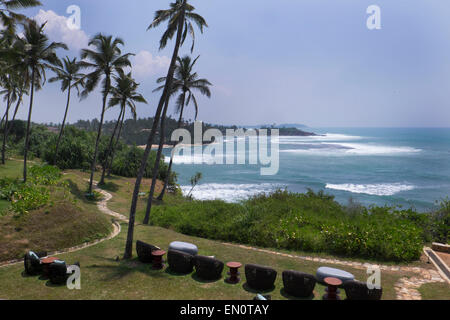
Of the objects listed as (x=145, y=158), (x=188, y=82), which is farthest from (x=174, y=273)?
(x=188, y=82)

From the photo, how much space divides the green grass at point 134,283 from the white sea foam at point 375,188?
33693 mm

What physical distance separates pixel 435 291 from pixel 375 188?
3746 centimetres

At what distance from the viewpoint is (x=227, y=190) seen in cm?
4041

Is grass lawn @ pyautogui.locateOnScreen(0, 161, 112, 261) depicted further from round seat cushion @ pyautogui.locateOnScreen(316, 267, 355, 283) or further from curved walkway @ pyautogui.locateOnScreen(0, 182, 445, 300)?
round seat cushion @ pyautogui.locateOnScreen(316, 267, 355, 283)

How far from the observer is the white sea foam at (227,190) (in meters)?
36.3

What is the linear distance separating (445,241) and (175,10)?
16.2 m

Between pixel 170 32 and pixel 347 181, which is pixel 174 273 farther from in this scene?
pixel 347 181

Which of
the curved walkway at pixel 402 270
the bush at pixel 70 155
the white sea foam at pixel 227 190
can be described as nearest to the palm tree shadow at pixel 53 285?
the curved walkway at pixel 402 270

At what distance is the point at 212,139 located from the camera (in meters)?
146

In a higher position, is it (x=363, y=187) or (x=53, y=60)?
(x=53, y=60)

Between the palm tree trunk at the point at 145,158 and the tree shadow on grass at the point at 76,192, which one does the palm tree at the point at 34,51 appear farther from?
the palm tree trunk at the point at 145,158

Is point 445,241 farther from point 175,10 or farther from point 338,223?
point 175,10
